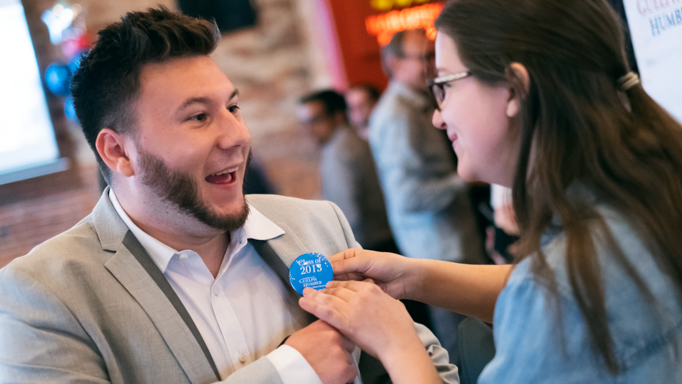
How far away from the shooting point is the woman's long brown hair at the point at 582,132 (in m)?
1.05

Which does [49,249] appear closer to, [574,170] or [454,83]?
[454,83]

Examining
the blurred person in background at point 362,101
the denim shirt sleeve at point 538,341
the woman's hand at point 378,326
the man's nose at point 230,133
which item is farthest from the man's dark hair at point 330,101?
the denim shirt sleeve at point 538,341

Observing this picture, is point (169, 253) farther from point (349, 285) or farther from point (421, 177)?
point (421, 177)

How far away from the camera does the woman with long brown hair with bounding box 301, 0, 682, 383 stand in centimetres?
102

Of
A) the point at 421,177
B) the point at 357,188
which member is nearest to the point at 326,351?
the point at 421,177

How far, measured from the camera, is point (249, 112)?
6.10 meters

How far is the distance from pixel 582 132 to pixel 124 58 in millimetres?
1228

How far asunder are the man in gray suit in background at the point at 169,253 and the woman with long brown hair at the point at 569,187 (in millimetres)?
334

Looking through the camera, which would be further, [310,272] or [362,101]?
[362,101]

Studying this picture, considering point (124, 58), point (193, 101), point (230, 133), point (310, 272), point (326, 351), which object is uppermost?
point (124, 58)

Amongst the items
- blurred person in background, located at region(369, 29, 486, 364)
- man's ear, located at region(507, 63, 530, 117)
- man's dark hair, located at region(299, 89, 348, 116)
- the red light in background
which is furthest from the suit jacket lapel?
the red light in background

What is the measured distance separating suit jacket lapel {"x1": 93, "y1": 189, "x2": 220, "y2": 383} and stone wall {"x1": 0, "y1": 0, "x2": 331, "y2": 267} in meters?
4.46

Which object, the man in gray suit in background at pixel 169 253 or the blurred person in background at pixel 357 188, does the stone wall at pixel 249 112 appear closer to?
the blurred person in background at pixel 357 188

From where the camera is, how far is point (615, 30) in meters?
1.15
